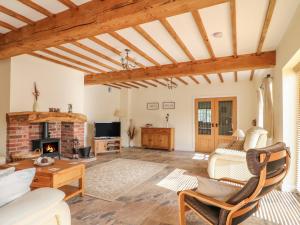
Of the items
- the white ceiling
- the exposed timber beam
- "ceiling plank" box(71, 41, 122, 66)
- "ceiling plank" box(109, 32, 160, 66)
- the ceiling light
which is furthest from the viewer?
"ceiling plank" box(71, 41, 122, 66)

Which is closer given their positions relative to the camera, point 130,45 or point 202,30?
point 202,30

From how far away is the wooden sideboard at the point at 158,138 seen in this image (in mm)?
6961

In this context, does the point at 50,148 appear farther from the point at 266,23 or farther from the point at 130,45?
the point at 266,23

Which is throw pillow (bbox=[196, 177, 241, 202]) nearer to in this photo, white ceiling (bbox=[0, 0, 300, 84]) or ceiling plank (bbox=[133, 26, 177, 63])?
white ceiling (bbox=[0, 0, 300, 84])

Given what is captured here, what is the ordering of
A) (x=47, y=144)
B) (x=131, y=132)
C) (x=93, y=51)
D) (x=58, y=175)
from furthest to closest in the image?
(x=131, y=132), (x=47, y=144), (x=93, y=51), (x=58, y=175)

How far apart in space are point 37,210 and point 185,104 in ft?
21.2

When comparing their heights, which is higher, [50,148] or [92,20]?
[92,20]

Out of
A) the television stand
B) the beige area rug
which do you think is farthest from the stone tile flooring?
the television stand

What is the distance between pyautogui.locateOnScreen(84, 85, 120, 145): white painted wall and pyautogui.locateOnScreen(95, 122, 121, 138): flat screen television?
49 cm

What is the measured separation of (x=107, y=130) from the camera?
6.51 m

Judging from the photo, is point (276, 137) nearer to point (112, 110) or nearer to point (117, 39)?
point (117, 39)

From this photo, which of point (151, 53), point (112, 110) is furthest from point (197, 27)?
point (112, 110)

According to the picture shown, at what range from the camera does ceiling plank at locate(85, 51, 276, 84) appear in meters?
3.74

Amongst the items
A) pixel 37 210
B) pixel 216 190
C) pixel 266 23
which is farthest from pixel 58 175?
pixel 266 23
